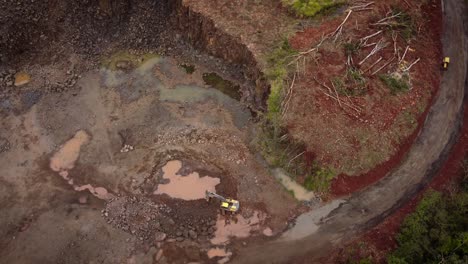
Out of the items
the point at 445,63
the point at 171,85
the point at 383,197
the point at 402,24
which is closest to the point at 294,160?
the point at 383,197

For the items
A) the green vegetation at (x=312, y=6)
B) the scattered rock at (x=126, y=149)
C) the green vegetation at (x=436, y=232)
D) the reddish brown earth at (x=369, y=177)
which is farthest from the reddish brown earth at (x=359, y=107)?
the scattered rock at (x=126, y=149)

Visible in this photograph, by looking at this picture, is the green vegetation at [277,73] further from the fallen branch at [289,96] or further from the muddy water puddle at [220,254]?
the muddy water puddle at [220,254]

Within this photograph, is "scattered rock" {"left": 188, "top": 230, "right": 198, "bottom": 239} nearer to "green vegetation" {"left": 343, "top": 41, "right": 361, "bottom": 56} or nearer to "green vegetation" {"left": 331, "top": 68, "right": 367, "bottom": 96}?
"green vegetation" {"left": 331, "top": 68, "right": 367, "bottom": 96}

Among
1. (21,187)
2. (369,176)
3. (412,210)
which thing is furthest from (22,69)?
(412,210)

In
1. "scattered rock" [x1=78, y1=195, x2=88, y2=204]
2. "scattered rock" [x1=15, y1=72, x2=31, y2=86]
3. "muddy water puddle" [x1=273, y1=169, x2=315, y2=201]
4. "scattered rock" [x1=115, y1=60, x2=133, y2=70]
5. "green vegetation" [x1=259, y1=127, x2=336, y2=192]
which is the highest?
"green vegetation" [x1=259, y1=127, x2=336, y2=192]

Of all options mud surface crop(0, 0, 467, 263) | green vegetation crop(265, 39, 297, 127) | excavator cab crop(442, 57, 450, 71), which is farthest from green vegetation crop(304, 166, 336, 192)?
excavator cab crop(442, 57, 450, 71)

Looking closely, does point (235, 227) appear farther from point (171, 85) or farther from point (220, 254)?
point (171, 85)
